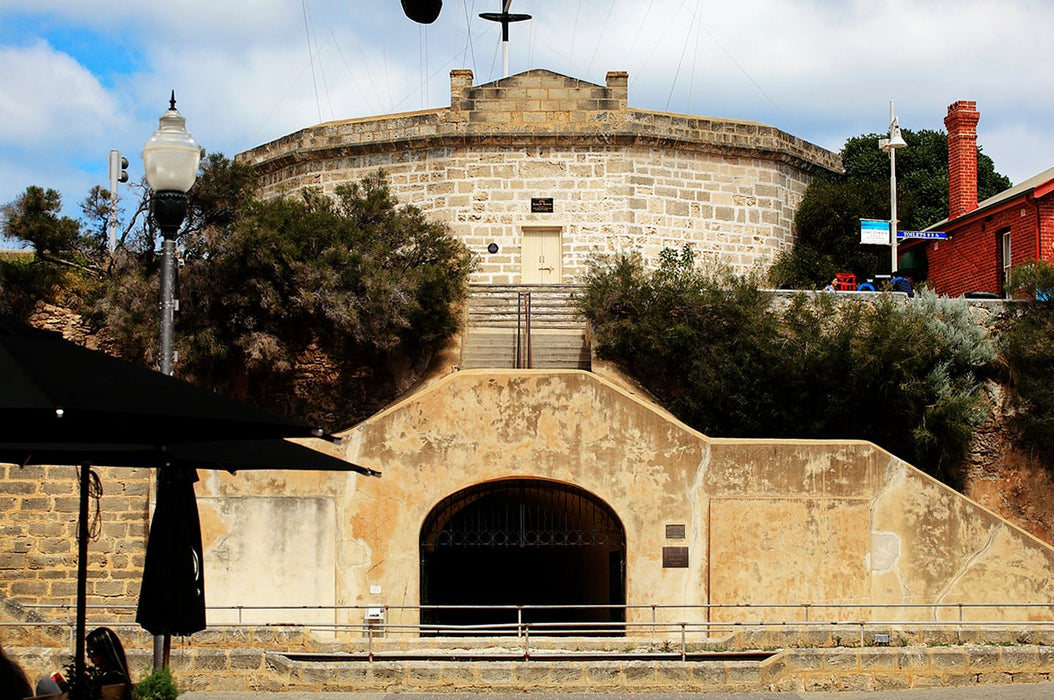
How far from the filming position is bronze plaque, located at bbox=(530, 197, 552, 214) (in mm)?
27109

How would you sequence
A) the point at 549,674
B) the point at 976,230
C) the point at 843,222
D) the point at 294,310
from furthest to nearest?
the point at 843,222, the point at 976,230, the point at 294,310, the point at 549,674

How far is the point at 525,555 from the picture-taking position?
26.4 metres

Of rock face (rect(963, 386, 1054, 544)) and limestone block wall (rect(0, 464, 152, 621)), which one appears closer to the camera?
limestone block wall (rect(0, 464, 152, 621))

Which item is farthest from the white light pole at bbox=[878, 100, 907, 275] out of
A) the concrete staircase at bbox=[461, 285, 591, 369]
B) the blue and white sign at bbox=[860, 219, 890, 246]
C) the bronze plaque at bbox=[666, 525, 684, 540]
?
the bronze plaque at bbox=[666, 525, 684, 540]

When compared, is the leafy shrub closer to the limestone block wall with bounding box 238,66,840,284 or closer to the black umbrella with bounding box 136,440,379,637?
the black umbrella with bounding box 136,440,379,637

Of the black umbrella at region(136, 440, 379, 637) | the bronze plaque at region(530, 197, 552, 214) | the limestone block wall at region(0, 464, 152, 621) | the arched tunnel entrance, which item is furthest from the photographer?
the bronze plaque at region(530, 197, 552, 214)

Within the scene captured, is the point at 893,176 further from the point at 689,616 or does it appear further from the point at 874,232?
the point at 689,616

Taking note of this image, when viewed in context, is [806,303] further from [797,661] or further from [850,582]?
[797,661]

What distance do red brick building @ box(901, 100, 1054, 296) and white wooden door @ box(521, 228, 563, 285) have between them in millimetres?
7772

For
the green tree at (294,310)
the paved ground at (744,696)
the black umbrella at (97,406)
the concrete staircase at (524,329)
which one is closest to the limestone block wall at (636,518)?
the paved ground at (744,696)

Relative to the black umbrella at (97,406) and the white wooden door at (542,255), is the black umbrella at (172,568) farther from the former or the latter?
the white wooden door at (542,255)

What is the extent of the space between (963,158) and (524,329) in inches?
469

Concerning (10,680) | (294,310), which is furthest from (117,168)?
(10,680)

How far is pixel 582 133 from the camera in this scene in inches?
1058
